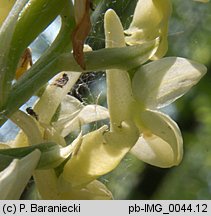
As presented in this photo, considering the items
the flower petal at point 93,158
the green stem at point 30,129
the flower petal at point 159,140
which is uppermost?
the green stem at point 30,129

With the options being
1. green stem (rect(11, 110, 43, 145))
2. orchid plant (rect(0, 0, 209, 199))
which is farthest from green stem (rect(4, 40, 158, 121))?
green stem (rect(11, 110, 43, 145))

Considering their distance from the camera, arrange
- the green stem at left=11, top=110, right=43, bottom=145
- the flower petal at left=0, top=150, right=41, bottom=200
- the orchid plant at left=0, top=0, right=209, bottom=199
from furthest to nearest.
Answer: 1. the green stem at left=11, top=110, right=43, bottom=145
2. the orchid plant at left=0, top=0, right=209, bottom=199
3. the flower petal at left=0, top=150, right=41, bottom=200

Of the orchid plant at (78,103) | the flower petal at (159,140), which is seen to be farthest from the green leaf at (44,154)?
the flower petal at (159,140)

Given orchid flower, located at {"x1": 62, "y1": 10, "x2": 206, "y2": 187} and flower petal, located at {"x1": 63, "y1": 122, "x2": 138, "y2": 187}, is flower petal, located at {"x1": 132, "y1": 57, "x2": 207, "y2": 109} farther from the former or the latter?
flower petal, located at {"x1": 63, "y1": 122, "x2": 138, "y2": 187}

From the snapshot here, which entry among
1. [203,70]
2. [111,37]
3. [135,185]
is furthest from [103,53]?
[135,185]

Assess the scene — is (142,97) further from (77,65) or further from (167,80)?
(77,65)

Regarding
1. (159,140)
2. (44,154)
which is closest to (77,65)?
(44,154)

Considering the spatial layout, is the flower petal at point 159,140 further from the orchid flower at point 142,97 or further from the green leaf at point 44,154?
the green leaf at point 44,154

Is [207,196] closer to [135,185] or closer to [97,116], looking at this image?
[135,185]
